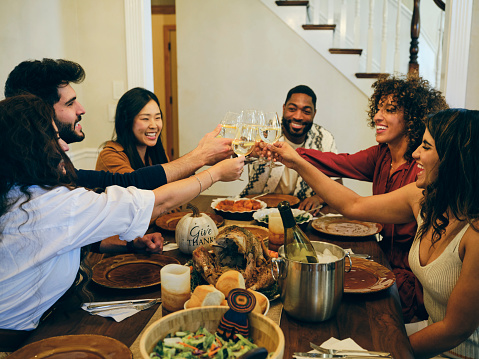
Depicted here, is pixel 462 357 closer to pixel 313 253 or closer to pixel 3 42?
pixel 313 253

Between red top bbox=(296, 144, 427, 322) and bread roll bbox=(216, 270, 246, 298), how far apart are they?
0.83 metres

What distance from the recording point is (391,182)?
2082 millimetres

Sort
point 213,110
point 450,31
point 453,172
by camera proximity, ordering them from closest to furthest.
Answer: point 453,172, point 450,31, point 213,110

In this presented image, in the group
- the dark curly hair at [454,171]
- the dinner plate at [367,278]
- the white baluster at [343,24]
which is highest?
the white baluster at [343,24]

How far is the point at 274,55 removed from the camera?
14.1 ft

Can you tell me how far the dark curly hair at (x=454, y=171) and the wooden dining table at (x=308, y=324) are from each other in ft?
1.03

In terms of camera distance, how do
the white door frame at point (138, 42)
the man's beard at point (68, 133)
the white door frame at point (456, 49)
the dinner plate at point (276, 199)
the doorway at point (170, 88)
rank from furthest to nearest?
the doorway at point (170, 88)
the white door frame at point (138, 42)
the white door frame at point (456, 49)
the dinner plate at point (276, 199)
the man's beard at point (68, 133)

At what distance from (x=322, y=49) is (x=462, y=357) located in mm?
3385

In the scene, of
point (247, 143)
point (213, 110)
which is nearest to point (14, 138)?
point (247, 143)

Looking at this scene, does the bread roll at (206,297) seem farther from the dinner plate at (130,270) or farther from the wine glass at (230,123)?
the wine glass at (230,123)

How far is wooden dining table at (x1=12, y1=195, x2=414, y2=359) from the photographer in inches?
39.3

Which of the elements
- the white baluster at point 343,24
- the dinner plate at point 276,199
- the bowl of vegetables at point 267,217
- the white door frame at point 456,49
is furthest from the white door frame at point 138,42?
the white door frame at point 456,49

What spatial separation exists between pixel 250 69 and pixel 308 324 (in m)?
3.61

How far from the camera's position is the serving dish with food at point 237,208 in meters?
2.04
